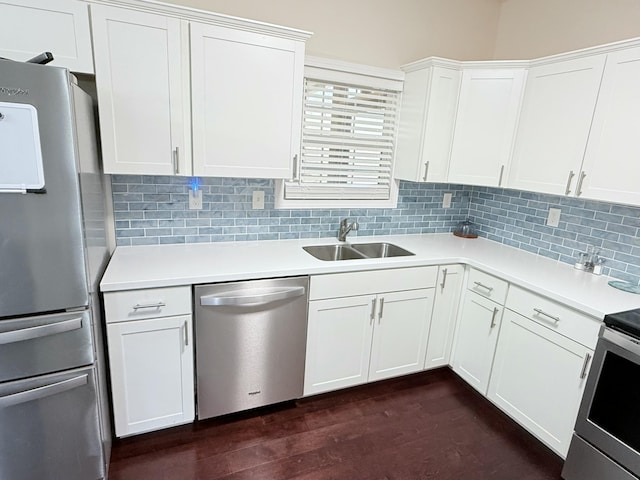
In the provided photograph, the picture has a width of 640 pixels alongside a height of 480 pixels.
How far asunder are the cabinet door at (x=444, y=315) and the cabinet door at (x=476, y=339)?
6cm


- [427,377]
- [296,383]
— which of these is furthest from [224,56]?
[427,377]

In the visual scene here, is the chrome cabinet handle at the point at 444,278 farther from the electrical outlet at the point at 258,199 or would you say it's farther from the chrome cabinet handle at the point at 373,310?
the electrical outlet at the point at 258,199

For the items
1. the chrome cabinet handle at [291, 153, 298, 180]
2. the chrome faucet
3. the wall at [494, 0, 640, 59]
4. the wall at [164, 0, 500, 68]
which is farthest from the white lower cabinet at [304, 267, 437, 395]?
the wall at [494, 0, 640, 59]

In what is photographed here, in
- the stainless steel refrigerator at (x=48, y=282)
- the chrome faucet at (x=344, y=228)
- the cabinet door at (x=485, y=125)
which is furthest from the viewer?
the chrome faucet at (x=344, y=228)

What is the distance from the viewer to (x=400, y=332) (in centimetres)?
245

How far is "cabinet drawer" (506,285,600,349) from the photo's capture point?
176cm

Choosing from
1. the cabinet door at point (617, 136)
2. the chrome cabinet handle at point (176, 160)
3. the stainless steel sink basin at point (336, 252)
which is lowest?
the stainless steel sink basin at point (336, 252)

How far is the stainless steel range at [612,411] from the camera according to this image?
1556 mm

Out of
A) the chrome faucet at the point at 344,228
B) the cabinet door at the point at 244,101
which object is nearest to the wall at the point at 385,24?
the cabinet door at the point at 244,101

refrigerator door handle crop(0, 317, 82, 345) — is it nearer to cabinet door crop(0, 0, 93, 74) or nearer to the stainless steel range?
cabinet door crop(0, 0, 93, 74)

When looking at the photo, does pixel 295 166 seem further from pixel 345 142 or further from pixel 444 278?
pixel 444 278

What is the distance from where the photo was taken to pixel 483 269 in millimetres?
2352

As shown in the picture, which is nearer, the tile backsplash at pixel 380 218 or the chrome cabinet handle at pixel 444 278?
the tile backsplash at pixel 380 218

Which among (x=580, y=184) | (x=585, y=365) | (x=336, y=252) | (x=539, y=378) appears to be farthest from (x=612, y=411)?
(x=336, y=252)
